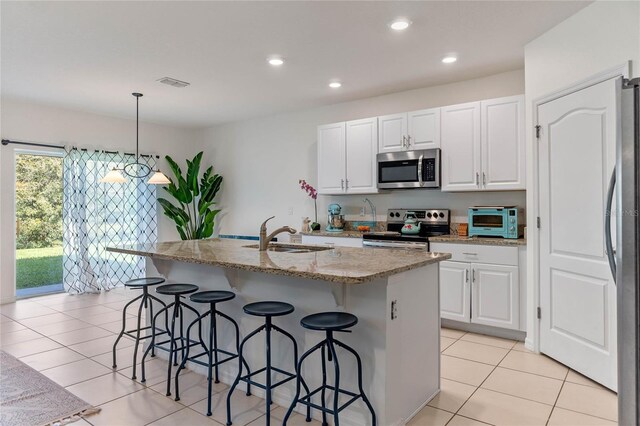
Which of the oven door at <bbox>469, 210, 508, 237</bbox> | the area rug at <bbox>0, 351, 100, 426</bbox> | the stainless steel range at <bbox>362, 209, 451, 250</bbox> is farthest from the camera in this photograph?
the stainless steel range at <bbox>362, 209, 451, 250</bbox>

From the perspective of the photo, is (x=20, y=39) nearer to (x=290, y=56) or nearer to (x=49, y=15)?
(x=49, y=15)

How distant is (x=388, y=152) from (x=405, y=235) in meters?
0.96

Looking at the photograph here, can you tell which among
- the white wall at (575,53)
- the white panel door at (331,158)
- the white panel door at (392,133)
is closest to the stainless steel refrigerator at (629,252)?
the white wall at (575,53)

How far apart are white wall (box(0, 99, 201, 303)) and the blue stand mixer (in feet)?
10.2

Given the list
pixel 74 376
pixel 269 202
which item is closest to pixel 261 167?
pixel 269 202

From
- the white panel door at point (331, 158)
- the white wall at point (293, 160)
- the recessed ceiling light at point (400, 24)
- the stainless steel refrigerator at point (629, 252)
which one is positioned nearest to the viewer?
the stainless steel refrigerator at point (629, 252)

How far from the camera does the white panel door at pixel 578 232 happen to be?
106 inches

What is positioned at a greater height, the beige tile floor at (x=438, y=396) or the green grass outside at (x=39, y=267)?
the green grass outside at (x=39, y=267)

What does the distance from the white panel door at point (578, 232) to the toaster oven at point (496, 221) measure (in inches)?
18.8

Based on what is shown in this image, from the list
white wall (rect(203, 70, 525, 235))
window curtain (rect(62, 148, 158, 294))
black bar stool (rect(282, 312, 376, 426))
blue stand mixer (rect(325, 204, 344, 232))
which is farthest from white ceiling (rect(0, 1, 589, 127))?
black bar stool (rect(282, 312, 376, 426))

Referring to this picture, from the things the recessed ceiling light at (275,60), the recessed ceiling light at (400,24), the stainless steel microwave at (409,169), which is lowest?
the stainless steel microwave at (409,169)

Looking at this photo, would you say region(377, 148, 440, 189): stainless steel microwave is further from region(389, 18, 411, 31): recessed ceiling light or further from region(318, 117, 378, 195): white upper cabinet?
region(389, 18, 411, 31): recessed ceiling light

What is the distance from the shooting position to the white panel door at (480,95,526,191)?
373cm

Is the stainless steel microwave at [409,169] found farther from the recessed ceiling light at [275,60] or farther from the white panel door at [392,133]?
the recessed ceiling light at [275,60]
